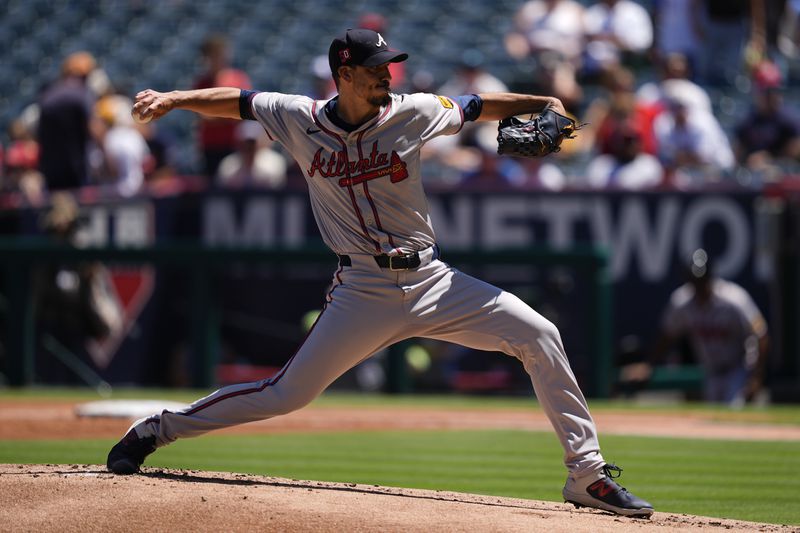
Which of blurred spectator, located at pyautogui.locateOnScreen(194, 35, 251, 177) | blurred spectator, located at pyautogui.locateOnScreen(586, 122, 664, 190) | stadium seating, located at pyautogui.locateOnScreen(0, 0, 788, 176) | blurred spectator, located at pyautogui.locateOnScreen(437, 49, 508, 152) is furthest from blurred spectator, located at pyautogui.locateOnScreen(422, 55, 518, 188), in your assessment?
blurred spectator, located at pyautogui.locateOnScreen(194, 35, 251, 177)

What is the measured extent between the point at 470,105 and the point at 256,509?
1.77m

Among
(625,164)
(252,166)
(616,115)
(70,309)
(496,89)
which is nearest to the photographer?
(70,309)

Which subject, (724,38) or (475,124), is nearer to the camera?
(475,124)

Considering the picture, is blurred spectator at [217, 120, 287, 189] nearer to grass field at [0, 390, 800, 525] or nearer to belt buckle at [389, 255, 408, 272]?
grass field at [0, 390, 800, 525]

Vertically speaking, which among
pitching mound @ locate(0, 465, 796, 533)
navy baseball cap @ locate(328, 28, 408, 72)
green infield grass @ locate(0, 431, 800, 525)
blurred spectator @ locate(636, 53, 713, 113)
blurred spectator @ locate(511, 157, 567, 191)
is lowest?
green infield grass @ locate(0, 431, 800, 525)

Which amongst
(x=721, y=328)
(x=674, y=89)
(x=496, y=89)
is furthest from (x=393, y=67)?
(x=721, y=328)

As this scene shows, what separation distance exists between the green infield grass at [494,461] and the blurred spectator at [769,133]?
478cm

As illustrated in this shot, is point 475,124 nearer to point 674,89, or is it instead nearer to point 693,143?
point 674,89

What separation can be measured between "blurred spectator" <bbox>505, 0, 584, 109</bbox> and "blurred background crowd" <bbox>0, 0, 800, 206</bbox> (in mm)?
15

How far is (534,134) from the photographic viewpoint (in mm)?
5383

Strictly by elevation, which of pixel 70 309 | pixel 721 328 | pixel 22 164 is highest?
pixel 22 164

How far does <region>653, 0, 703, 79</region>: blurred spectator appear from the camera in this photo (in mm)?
14203

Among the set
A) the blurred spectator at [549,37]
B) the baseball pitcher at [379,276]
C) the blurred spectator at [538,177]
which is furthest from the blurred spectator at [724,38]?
the baseball pitcher at [379,276]

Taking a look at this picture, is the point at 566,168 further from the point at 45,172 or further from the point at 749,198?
the point at 45,172
